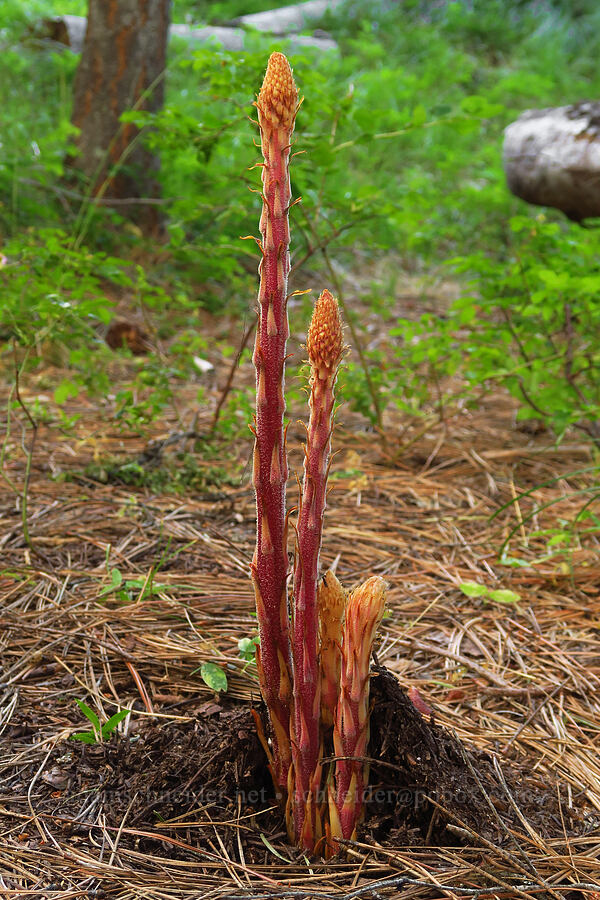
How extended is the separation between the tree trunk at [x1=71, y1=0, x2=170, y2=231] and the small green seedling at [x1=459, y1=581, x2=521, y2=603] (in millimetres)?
3805

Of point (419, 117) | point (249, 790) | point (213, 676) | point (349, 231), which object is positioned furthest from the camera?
point (349, 231)

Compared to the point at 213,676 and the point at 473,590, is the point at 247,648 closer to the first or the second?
the point at 213,676

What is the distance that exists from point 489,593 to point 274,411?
1.29 metres

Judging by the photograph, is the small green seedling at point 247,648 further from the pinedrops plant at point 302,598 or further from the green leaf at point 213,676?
the pinedrops plant at point 302,598

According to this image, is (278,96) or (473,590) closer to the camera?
(278,96)

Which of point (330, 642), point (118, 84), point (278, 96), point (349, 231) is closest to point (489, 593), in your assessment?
point (330, 642)

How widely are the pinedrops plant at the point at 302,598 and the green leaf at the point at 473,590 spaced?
0.95m

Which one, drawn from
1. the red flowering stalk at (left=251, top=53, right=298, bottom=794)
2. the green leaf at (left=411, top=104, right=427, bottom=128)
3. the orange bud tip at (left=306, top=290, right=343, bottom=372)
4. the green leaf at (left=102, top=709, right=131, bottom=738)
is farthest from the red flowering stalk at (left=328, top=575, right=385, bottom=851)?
the green leaf at (left=411, top=104, right=427, bottom=128)

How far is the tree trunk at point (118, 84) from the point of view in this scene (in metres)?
5.02

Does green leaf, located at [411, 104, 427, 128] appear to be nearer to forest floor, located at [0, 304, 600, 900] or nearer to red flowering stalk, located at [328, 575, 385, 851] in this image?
forest floor, located at [0, 304, 600, 900]

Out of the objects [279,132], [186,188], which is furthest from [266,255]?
[186,188]

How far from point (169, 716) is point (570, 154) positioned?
3718 mm

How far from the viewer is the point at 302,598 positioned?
125 centimetres

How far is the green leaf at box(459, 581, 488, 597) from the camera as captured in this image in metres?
2.21
